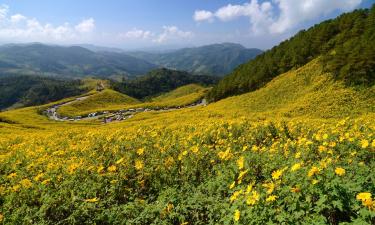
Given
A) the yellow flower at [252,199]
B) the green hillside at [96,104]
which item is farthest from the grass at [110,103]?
the yellow flower at [252,199]

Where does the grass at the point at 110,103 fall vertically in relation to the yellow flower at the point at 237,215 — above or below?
above

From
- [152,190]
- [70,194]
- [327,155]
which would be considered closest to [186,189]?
[152,190]

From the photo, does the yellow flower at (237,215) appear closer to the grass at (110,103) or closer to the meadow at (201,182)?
the meadow at (201,182)

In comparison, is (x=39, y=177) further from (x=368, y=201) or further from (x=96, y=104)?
(x=96, y=104)

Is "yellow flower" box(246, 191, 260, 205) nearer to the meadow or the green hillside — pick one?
the meadow

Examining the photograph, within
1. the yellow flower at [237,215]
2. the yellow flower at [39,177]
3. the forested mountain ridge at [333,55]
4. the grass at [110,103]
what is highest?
the forested mountain ridge at [333,55]

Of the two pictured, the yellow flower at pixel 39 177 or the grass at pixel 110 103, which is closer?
the yellow flower at pixel 39 177

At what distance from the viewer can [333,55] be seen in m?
52.8

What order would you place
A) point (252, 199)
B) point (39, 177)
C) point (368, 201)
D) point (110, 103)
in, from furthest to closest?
point (110, 103)
point (39, 177)
point (252, 199)
point (368, 201)

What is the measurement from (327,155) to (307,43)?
206 ft

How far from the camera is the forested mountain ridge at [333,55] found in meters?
46.4

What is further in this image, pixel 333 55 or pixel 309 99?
pixel 333 55

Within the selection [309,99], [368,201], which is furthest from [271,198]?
[309,99]

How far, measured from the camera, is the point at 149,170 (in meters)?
10.8
